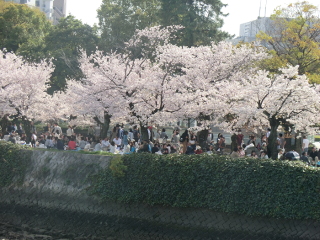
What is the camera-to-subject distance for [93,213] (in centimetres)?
1680

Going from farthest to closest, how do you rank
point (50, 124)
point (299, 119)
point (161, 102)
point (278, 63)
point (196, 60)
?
point (50, 124)
point (278, 63)
point (196, 60)
point (161, 102)
point (299, 119)

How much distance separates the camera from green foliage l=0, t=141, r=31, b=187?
755 inches

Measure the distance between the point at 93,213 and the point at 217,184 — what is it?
194 inches

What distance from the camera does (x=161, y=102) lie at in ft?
69.3

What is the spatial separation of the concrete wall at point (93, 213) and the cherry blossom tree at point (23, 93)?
9.68m

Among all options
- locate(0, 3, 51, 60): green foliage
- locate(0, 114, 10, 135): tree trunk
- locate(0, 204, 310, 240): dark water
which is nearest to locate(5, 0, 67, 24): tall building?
locate(0, 3, 51, 60): green foliage

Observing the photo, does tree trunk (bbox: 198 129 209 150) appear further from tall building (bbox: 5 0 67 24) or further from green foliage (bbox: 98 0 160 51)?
tall building (bbox: 5 0 67 24)

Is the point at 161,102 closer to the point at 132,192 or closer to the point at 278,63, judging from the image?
the point at 132,192

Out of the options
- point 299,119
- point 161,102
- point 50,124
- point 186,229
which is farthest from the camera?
point 50,124

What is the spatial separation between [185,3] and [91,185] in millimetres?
22916

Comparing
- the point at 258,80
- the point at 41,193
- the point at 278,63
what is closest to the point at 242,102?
the point at 258,80

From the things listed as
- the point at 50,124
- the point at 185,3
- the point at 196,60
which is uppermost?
the point at 185,3

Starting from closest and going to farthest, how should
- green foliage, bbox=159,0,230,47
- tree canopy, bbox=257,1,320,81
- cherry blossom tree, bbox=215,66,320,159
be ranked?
cherry blossom tree, bbox=215,66,320,159
tree canopy, bbox=257,1,320,81
green foliage, bbox=159,0,230,47

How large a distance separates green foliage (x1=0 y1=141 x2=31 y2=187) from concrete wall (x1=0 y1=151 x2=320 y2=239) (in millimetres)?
267
